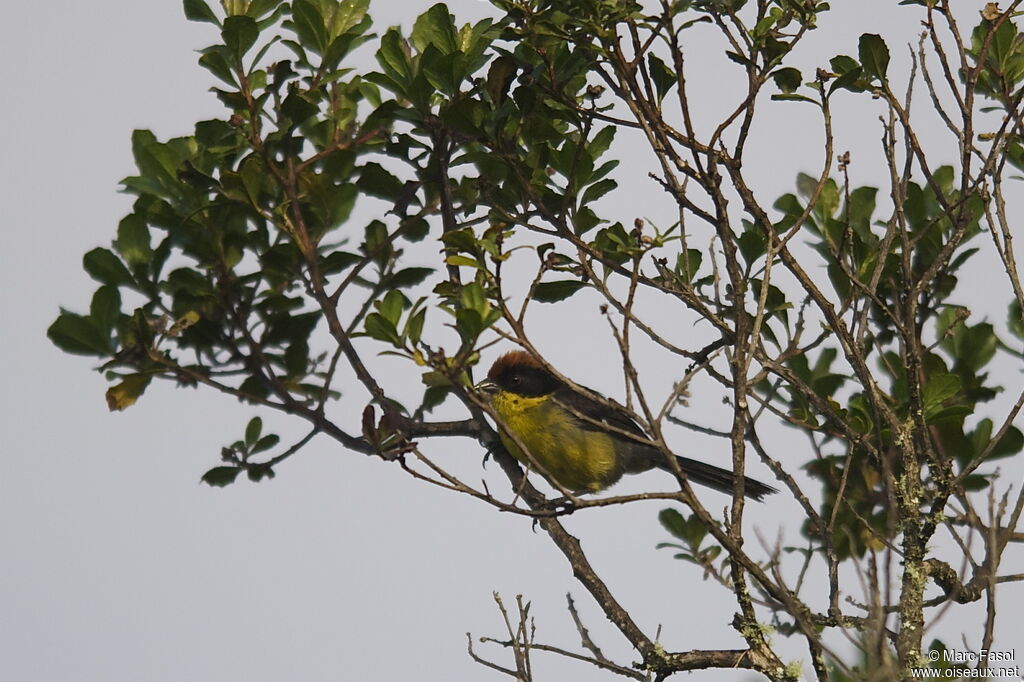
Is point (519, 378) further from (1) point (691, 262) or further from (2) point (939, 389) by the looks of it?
(2) point (939, 389)

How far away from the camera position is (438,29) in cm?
394

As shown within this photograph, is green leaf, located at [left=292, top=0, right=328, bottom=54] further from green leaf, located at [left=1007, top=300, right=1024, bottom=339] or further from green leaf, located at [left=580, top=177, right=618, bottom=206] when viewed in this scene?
green leaf, located at [left=1007, top=300, right=1024, bottom=339]

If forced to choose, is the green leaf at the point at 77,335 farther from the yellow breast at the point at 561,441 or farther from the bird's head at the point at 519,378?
the bird's head at the point at 519,378

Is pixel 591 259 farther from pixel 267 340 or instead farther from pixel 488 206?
pixel 267 340

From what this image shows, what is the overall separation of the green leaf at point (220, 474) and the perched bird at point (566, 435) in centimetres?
216

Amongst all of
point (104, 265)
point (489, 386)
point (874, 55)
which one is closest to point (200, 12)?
point (104, 265)

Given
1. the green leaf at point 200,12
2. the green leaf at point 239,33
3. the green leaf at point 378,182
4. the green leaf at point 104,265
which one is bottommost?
the green leaf at point 104,265

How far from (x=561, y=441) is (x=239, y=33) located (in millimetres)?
3379

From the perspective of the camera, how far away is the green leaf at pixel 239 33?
379 centimetres

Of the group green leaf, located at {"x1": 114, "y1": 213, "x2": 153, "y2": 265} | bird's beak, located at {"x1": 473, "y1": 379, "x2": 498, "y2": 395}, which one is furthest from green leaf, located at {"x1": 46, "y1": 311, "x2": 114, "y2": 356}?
bird's beak, located at {"x1": 473, "y1": 379, "x2": 498, "y2": 395}

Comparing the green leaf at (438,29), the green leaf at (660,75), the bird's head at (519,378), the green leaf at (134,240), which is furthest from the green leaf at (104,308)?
the bird's head at (519,378)

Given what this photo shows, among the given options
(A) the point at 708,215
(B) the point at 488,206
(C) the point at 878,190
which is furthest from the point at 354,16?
(C) the point at 878,190

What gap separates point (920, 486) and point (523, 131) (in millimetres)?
1768

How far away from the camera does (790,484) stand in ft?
12.4
